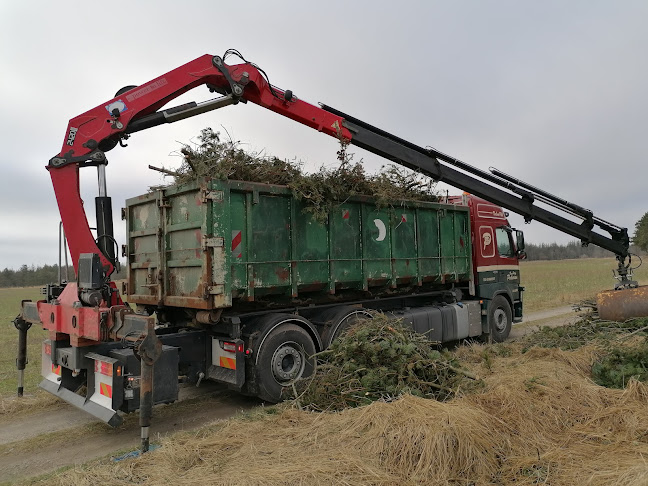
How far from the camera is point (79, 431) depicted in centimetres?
563

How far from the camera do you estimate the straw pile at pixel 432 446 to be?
3.50 m

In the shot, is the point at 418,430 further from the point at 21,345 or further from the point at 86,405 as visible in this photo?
Answer: the point at 21,345

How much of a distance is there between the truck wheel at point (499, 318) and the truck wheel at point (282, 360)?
17.8 feet

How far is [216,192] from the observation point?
5926 mm

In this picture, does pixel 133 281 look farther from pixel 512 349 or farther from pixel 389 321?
pixel 512 349

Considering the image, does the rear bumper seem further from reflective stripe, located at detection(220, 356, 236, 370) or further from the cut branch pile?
the cut branch pile

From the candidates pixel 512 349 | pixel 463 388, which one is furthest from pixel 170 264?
pixel 512 349

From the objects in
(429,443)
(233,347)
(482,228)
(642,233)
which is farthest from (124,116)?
(642,233)

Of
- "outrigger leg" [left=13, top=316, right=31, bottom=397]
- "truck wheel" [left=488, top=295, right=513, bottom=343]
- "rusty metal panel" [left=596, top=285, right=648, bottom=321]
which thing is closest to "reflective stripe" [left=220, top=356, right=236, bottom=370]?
"outrigger leg" [left=13, top=316, right=31, bottom=397]

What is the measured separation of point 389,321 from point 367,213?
1989 mm

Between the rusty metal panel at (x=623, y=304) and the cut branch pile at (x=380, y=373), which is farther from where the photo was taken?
the rusty metal panel at (x=623, y=304)

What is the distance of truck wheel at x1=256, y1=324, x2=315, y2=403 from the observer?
6250mm

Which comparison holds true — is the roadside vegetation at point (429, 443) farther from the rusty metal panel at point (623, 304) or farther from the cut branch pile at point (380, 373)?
the rusty metal panel at point (623, 304)

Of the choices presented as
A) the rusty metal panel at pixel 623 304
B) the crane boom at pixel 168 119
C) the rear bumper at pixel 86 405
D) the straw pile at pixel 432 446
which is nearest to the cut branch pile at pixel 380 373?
the straw pile at pixel 432 446
